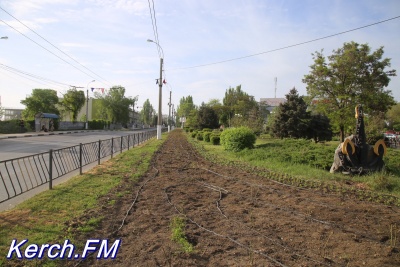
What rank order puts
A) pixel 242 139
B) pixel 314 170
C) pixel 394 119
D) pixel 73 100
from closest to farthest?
pixel 314 170 < pixel 242 139 < pixel 73 100 < pixel 394 119

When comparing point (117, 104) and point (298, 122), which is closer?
point (298, 122)

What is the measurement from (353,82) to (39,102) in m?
45.0

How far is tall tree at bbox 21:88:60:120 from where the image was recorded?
47938 mm

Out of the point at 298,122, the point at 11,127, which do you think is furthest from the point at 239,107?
the point at 11,127

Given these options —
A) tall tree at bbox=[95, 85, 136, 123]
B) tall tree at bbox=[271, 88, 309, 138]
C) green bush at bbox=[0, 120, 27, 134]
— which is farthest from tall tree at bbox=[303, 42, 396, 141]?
tall tree at bbox=[95, 85, 136, 123]

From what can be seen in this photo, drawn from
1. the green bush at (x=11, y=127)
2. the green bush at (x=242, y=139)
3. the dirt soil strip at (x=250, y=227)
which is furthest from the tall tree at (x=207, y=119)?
the dirt soil strip at (x=250, y=227)

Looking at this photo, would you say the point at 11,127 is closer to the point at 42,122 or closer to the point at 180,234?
the point at 42,122

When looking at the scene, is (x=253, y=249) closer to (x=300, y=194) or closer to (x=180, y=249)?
(x=180, y=249)

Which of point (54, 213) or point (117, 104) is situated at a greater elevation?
point (117, 104)

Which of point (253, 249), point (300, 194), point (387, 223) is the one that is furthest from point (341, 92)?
point (253, 249)

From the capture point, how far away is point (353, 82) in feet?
68.3

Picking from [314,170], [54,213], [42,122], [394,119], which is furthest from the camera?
[394,119]

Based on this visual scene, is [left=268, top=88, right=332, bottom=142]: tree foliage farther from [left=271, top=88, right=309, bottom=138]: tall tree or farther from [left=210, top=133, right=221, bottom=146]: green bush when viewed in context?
[left=210, top=133, right=221, bottom=146]: green bush

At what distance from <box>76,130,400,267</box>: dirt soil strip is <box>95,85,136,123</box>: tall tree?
71.1 meters
